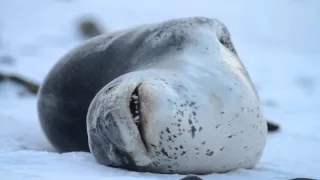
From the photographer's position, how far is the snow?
220cm

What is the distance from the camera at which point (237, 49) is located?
9055 mm

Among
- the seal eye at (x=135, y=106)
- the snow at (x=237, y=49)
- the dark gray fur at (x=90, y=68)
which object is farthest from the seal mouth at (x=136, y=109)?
the dark gray fur at (x=90, y=68)

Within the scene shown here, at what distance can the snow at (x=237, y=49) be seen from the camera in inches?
86.7

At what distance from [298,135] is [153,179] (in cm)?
213

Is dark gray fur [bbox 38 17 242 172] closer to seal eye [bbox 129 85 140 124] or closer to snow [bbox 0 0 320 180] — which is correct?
snow [bbox 0 0 320 180]

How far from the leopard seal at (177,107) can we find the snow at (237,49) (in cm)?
6

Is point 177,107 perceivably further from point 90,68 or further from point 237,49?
point 237,49

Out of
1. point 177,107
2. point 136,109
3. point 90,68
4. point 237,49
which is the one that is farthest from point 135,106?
point 237,49

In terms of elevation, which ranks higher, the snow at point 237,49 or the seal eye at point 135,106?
the seal eye at point 135,106

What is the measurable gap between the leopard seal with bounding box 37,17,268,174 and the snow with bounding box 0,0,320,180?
64 mm

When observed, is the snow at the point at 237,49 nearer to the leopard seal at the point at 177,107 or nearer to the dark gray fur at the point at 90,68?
the leopard seal at the point at 177,107

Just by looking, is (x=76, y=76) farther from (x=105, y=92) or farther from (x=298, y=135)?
(x=298, y=135)

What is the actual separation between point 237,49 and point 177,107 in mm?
7087

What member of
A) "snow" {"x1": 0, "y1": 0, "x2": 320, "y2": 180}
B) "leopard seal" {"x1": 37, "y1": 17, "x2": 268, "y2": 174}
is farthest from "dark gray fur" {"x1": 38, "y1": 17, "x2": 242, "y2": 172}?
"snow" {"x1": 0, "y1": 0, "x2": 320, "y2": 180}
